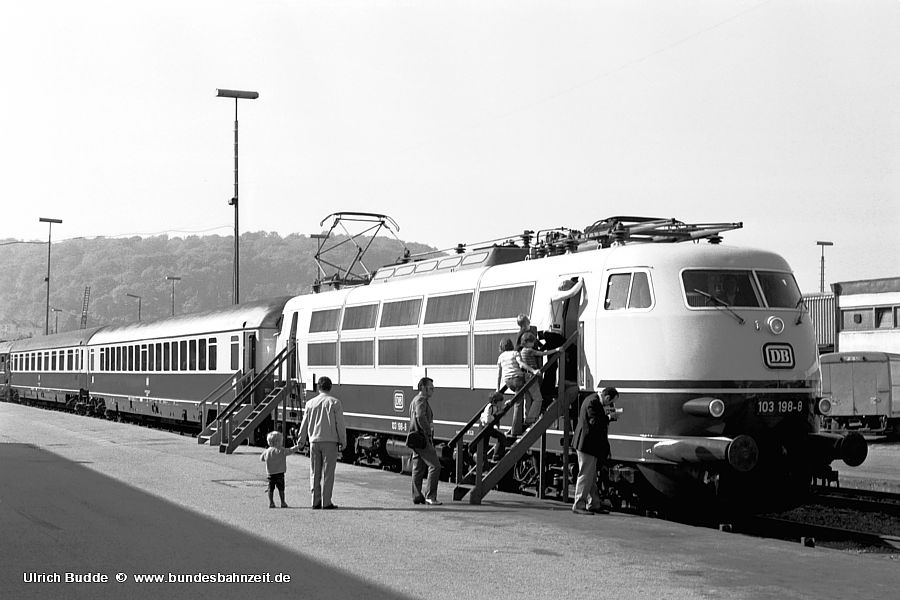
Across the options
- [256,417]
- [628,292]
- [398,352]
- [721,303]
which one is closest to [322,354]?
[256,417]

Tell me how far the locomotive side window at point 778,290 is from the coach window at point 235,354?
18003 millimetres

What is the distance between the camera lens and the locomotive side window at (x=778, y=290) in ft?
47.5

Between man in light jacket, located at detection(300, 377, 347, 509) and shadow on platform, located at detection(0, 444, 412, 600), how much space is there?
1630 mm

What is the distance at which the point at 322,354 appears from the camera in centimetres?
2328

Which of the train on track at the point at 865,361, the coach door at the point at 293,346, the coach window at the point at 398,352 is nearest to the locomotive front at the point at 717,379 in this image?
the coach window at the point at 398,352

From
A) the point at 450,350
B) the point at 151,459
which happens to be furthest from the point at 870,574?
the point at 151,459

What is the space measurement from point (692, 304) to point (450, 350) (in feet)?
16.6

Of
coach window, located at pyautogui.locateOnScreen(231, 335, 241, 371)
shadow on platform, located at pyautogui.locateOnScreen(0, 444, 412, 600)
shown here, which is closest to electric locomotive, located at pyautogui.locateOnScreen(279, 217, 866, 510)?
shadow on platform, located at pyautogui.locateOnScreen(0, 444, 412, 600)

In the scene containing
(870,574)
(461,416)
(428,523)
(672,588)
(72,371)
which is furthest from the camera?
(72,371)

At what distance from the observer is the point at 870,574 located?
10.0m

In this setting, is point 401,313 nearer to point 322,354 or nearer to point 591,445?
point 322,354

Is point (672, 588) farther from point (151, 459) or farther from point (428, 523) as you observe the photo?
point (151, 459)

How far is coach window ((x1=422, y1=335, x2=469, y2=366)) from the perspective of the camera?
17.7 metres

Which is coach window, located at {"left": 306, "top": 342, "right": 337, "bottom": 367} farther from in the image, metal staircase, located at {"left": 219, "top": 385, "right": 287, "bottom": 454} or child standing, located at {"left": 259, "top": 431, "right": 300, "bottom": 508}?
child standing, located at {"left": 259, "top": 431, "right": 300, "bottom": 508}
